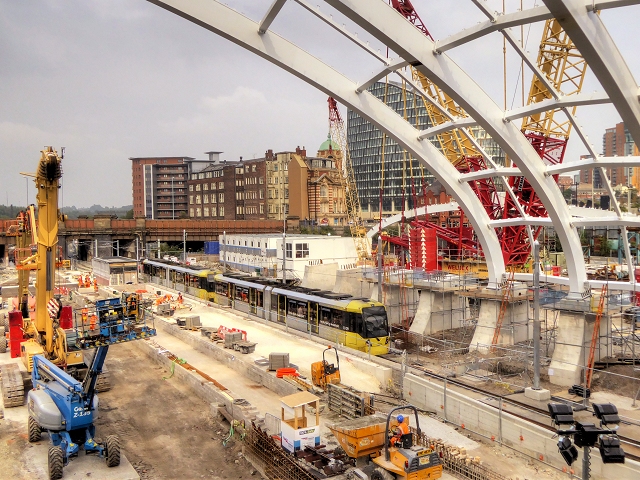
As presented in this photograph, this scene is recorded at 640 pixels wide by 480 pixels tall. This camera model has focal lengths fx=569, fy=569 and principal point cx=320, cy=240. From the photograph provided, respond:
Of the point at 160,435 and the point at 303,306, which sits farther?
the point at 303,306

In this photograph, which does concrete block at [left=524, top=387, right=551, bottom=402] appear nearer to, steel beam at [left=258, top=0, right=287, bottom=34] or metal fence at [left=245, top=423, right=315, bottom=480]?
metal fence at [left=245, top=423, right=315, bottom=480]

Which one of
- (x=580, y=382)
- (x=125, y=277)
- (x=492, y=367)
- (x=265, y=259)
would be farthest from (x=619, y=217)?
(x=125, y=277)

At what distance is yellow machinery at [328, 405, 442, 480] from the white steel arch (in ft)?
31.7

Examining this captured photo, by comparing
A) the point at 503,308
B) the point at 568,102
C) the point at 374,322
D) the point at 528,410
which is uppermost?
the point at 568,102

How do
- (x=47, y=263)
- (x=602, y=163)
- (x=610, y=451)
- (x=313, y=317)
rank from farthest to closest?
(x=313, y=317) → (x=47, y=263) → (x=602, y=163) → (x=610, y=451)

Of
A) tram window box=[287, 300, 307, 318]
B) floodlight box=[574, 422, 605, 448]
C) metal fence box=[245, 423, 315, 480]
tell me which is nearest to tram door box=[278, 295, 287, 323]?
tram window box=[287, 300, 307, 318]

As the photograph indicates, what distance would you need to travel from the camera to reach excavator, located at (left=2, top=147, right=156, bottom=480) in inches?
570

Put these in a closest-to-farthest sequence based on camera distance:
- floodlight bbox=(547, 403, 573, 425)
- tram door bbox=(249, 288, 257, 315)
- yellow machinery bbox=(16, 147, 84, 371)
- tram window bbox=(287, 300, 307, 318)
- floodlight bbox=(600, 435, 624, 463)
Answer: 1. floodlight bbox=(600, 435, 624, 463)
2. floodlight bbox=(547, 403, 573, 425)
3. yellow machinery bbox=(16, 147, 84, 371)
4. tram window bbox=(287, 300, 307, 318)
5. tram door bbox=(249, 288, 257, 315)

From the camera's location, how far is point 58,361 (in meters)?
19.4

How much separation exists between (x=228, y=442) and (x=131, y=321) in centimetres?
456

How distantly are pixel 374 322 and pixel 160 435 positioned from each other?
11.3 m

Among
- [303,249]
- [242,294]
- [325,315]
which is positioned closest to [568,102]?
[325,315]

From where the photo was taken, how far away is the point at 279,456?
13898mm

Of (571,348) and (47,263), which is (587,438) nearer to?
(571,348)
